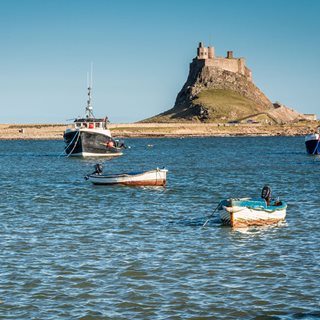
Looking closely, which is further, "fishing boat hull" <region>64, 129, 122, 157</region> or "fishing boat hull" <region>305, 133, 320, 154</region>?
"fishing boat hull" <region>305, 133, 320, 154</region>

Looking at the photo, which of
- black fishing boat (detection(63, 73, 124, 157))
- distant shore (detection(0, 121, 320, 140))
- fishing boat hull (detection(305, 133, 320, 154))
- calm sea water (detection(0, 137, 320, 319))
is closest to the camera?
calm sea water (detection(0, 137, 320, 319))

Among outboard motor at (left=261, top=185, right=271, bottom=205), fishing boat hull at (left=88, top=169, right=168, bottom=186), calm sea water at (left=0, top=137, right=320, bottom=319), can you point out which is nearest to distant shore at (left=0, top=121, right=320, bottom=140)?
fishing boat hull at (left=88, top=169, right=168, bottom=186)

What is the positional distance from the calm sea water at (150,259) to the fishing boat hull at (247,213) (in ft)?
1.37

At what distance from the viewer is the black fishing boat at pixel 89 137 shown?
8769cm

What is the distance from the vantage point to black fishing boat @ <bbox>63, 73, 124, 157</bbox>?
87.7 meters

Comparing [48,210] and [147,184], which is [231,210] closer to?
[48,210]

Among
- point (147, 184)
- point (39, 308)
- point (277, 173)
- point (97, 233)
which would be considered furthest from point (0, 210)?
point (277, 173)

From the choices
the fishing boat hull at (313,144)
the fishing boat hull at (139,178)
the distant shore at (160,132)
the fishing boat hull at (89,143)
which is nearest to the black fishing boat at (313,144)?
the fishing boat hull at (313,144)

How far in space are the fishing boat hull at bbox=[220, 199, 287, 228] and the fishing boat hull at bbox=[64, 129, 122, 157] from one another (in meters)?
56.2

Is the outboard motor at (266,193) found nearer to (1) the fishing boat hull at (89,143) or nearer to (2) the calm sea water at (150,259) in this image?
(2) the calm sea water at (150,259)

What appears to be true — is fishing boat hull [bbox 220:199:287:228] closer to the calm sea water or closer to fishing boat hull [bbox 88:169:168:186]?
the calm sea water

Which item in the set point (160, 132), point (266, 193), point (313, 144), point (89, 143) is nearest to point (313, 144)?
point (313, 144)

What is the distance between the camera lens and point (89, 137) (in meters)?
88.2

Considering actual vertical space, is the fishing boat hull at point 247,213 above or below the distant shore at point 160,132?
below
